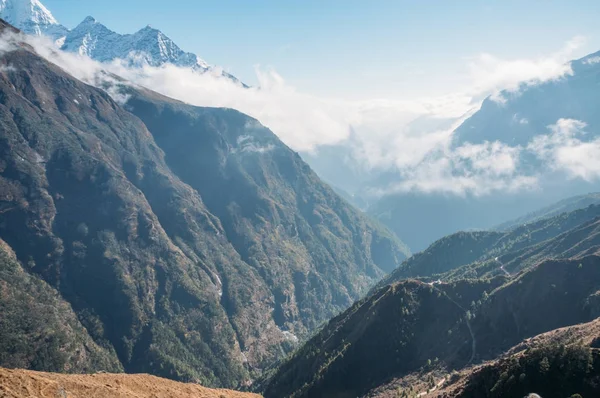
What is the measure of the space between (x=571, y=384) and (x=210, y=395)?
109 metres

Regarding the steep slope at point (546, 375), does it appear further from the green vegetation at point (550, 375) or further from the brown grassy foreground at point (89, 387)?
the brown grassy foreground at point (89, 387)

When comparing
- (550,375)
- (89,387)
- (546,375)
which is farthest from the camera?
(546,375)

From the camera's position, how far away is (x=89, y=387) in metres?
106

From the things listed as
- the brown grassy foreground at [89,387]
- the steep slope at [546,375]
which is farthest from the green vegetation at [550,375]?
the brown grassy foreground at [89,387]

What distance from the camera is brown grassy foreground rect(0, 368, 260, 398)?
8912cm

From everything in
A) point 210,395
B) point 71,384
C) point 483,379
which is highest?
point 71,384

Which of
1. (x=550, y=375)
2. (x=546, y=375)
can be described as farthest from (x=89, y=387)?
(x=550, y=375)

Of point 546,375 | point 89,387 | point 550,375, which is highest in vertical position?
point 89,387

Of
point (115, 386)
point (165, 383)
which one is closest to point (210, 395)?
point (165, 383)

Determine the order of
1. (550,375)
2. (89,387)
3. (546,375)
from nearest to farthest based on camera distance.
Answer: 1. (89,387)
2. (550,375)
3. (546,375)

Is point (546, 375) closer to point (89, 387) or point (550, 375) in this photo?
point (550, 375)

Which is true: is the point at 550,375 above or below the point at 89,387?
below

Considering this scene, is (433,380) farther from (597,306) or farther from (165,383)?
(165,383)

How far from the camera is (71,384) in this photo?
336 feet
